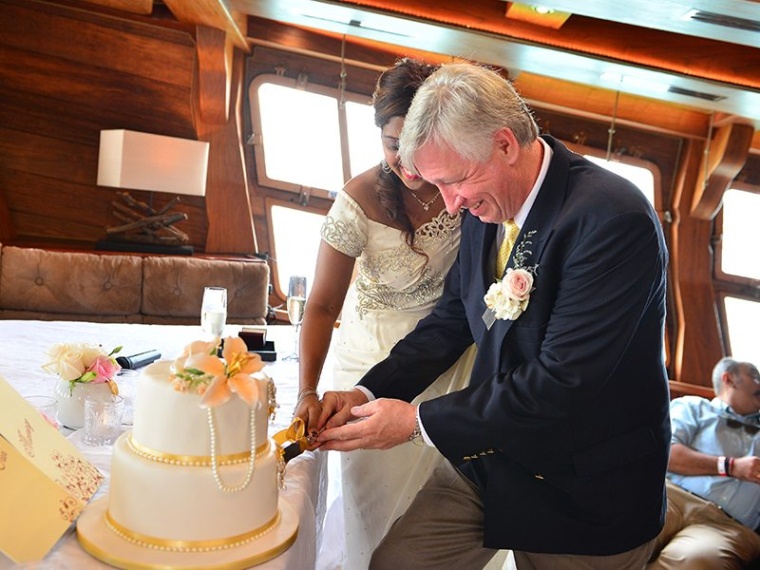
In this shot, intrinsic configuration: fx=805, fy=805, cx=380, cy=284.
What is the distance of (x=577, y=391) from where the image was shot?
1.64 metres

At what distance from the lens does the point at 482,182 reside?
1722mm

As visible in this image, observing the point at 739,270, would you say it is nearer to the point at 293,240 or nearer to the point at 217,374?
the point at 293,240

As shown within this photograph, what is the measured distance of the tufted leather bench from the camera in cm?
404

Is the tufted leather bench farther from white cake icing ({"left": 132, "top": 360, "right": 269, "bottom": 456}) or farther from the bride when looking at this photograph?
white cake icing ({"left": 132, "top": 360, "right": 269, "bottom": 456})

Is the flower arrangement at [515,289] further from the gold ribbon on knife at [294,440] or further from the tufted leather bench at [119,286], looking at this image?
the tufted leather bench at [119,286]

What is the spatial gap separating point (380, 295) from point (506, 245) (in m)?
0.63

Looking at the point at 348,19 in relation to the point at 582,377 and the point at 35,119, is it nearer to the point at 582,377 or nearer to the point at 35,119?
the point at 35,119

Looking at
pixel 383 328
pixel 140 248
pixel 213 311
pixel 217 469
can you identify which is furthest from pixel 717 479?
pixel 140 248

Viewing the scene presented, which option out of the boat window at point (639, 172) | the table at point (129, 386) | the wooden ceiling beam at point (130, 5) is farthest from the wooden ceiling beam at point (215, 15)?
the boat window at point (639, 172)

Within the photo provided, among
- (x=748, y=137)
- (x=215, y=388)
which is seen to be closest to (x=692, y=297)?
(x=748, y=137)

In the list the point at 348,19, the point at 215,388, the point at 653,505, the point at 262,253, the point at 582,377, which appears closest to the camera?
the point at 215,388

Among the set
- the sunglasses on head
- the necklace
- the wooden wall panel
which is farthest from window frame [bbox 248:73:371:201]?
the necklace

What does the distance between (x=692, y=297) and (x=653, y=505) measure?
475 cm

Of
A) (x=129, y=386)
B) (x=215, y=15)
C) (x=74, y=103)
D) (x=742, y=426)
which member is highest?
(x=215, y=15)
